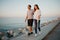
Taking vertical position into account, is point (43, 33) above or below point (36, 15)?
below

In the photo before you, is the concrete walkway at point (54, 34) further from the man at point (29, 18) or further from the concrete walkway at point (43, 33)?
the man at point (29, 18)

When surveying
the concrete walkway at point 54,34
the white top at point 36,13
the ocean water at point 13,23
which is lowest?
the concrete walkway at point 54,34

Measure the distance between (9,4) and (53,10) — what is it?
26.8 inches

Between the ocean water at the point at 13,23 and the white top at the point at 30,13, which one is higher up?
the white top at the point at 30,13

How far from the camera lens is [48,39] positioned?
2.71 metres

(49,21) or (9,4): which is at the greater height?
(9,4)

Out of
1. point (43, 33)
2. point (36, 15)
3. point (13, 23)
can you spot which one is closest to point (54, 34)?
point (43, 33)

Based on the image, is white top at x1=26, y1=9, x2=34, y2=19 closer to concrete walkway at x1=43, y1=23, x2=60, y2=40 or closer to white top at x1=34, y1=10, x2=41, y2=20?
white top at x1=34, y1=10, x2=41, y2=20

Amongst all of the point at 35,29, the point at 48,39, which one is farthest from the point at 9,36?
the point at 48,39

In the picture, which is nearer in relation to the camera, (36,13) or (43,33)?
(36,13)

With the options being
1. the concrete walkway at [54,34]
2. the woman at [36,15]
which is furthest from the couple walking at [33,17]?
the concrete walkway at [54,34]

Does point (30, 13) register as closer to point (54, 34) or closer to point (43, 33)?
point (43, 33)

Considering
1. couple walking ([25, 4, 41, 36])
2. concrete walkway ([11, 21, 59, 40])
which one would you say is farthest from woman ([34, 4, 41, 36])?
concrete walkway ([11, 21, 59, 40])

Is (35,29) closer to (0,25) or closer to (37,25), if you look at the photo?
(37,25)
